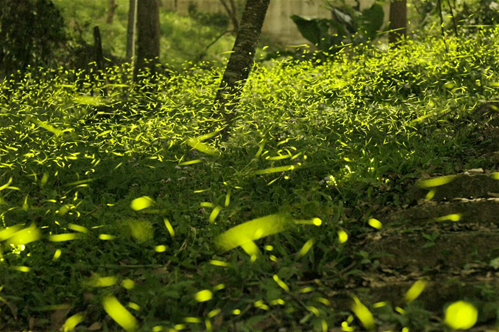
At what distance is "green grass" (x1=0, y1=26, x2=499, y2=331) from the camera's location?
3443mm

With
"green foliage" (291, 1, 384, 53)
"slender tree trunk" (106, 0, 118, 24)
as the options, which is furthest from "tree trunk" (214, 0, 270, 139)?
"slender tree trunk" (106, 0, 118, 24)

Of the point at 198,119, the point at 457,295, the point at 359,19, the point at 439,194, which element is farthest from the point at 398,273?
the point at 359,19

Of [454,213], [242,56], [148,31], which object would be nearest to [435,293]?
[454,213]

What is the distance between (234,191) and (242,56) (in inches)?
83.2

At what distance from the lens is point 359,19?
11.7 m

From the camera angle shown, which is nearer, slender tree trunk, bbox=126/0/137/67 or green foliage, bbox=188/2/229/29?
slender tree trunk, bbox=126/0/137/67

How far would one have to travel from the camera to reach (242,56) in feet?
20.8

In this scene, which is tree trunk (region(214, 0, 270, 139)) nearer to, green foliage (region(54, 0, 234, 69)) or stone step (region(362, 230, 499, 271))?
stone step (region(362, 230, 499, 271))

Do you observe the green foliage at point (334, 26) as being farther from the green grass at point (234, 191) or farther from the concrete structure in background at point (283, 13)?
the concrete structure in background at point (283, 13)

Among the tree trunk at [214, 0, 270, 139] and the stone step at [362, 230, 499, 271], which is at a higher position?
the tree trunk at [214, 0, 270, 139]

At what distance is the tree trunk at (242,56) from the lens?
625cm

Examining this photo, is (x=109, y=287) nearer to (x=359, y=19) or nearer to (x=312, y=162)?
(x=312, y=162)

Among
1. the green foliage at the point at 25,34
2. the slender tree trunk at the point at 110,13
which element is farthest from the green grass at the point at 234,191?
the slender tree trunk at the point at 110,13

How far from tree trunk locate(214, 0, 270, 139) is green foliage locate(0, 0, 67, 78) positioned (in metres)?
3.98
